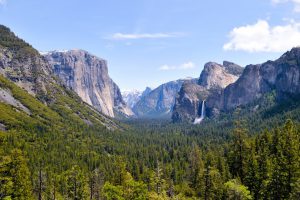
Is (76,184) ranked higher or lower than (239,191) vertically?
higher

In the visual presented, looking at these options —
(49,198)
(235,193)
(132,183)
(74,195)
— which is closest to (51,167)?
(49,198)

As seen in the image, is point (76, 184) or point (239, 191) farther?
point (76, 184)

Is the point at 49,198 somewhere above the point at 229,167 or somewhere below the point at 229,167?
below

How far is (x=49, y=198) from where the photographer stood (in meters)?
118

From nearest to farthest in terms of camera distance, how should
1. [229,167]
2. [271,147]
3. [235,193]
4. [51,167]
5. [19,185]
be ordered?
1. [19,185]
2. [235,193]
3. [271,147]
4. [229,167]
5. [51,167]

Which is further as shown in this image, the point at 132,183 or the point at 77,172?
the point at 77,172

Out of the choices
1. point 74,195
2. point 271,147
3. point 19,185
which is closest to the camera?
point 19,185

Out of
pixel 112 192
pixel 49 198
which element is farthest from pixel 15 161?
pixel 49 198

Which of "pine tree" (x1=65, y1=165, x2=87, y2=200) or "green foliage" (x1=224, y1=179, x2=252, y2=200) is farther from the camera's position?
"pine tree" (x1=65, y1=165, x2=87, y2=200)

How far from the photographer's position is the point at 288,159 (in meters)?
74.8

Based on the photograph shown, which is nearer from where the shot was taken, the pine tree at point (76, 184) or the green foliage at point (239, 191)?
the green foliage at point (239, 191)

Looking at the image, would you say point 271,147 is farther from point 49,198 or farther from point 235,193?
point 49,198

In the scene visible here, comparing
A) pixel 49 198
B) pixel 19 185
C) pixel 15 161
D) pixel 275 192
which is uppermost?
pixel 15 161

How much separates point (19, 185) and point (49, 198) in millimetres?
58476
